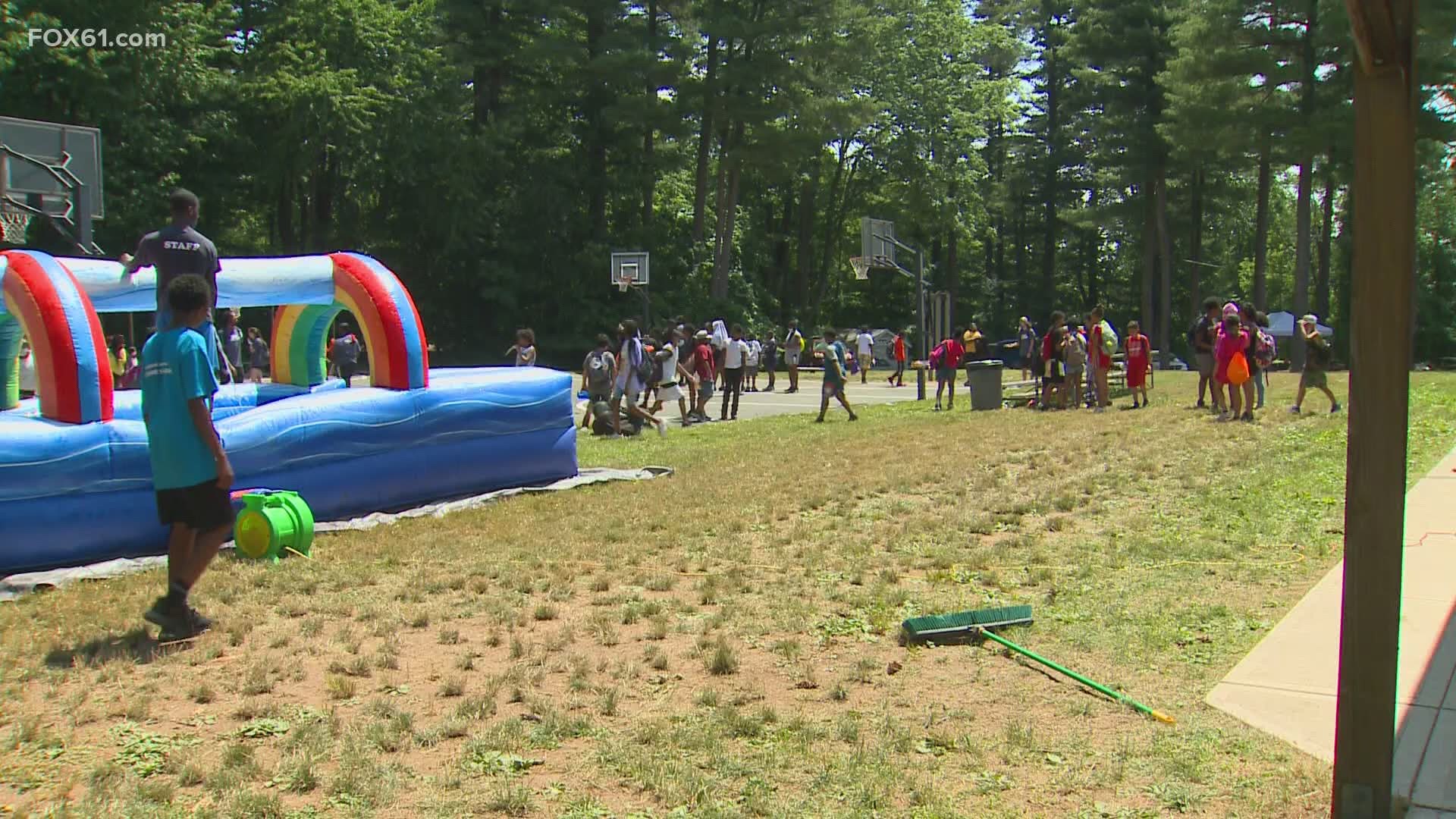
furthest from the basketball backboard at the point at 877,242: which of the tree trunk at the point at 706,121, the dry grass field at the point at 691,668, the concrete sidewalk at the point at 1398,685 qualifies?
the concrete sidewalk at the point at 1398,685

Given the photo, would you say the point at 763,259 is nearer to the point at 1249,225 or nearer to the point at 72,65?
the point at 1249,225

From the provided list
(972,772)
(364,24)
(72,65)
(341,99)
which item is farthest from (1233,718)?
(364,24)

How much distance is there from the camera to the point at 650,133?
42219 millimetres

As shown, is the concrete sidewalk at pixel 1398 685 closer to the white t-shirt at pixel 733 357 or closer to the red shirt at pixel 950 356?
the red shirt at pixel 950 356

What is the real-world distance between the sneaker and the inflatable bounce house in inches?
90.3

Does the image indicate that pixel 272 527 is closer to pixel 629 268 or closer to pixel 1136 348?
pixel 1136 348

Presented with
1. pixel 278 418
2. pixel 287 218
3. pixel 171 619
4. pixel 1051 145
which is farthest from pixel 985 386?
A: pixel 1051 145

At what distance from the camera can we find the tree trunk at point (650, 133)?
128ft

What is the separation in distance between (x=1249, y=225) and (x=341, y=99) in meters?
50.6

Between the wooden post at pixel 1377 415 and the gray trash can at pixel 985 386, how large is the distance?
1713 centimetres

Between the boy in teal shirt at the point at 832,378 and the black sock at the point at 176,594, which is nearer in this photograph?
the black sock at the point at 176,594

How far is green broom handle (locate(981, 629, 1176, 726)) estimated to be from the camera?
475 cm

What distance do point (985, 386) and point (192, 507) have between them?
16280 mm

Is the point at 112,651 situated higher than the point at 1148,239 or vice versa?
the point at 1148,239
